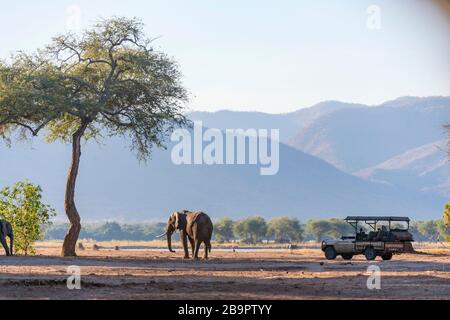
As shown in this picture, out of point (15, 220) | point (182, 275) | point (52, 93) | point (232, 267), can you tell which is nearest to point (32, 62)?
point (52, 93)

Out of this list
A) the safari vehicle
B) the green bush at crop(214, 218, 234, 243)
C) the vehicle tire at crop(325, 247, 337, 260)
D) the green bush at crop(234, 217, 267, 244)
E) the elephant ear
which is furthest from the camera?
the green bush at crop(214, 218, 234, 243)

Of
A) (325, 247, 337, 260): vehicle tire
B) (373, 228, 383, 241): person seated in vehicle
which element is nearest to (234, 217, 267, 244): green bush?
(325, 247, 337, 260): vehicle tire

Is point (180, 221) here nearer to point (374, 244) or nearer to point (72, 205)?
Result: point (72, 205)

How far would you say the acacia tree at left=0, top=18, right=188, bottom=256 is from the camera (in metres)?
Answer: 50.0

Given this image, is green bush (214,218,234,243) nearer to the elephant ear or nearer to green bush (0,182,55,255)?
green bush (0,182,55,255)

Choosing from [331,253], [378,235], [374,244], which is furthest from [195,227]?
[378,235]

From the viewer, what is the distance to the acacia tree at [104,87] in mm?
50000

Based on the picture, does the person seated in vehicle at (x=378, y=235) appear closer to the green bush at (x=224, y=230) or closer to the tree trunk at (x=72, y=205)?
the tree trunk at (x=72, y=205)

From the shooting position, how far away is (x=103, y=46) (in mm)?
51750

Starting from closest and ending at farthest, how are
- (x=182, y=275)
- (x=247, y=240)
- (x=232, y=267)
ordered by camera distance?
(x=182, y=275)
(x=232, y=267)
(x=247, y=240)

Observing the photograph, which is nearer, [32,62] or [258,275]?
[258,275]

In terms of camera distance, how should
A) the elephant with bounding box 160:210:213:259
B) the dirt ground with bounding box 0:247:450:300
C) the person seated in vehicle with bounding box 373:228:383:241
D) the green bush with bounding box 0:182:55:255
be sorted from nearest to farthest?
the dirt ground with bounding box 0:247:450:300 < the person seated in vehicle with bounding box 373:228:383:241 < the elephant with bounding box 160:210:213:259 < the green bush with bounding box 0:182:55:255
